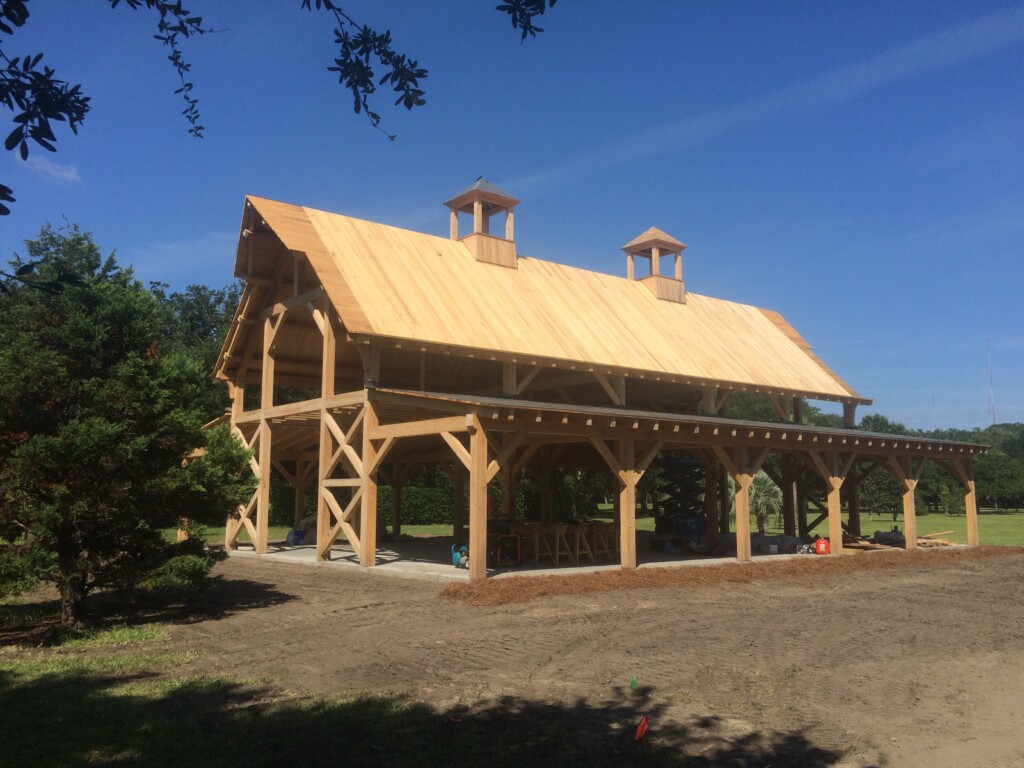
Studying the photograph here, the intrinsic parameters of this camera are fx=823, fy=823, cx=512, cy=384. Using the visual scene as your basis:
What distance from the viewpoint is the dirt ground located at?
5945 millimetres

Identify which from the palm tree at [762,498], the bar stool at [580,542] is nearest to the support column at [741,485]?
the bar stool at [580,542]

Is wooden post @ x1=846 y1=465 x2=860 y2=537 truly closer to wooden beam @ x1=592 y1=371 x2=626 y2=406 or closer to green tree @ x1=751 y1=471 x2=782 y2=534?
green tree @ x1=751 y1=471 x2=782 y2=534

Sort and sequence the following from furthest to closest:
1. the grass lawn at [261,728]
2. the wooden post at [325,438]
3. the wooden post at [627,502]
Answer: the wooden post at [325,438]
the wooden post at [627,502]
the grass lawn at [261,728]

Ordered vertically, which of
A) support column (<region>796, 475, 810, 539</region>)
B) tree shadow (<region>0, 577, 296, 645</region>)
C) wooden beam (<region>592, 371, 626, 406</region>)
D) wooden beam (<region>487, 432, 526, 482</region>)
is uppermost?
wooden beam (<region>592, 371, 626, 406</region>)

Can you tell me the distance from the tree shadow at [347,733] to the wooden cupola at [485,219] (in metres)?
16.3

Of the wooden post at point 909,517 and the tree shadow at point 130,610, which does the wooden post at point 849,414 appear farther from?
the tree shadow at point 130,610

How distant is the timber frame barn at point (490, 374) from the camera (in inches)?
620

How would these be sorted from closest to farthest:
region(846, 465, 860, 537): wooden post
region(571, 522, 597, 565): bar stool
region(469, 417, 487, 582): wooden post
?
region(469, 417, 487, 582): wooden post < region(571, 522, 597, 565): bar stool < region(846, 465, 860, 537): wooden post

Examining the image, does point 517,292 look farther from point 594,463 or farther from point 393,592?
point 393,592

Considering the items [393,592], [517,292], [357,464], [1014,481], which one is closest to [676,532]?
[517,292]

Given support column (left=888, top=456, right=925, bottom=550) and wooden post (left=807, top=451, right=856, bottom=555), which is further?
support column (left=888, top=456, right=925, bottom=550)

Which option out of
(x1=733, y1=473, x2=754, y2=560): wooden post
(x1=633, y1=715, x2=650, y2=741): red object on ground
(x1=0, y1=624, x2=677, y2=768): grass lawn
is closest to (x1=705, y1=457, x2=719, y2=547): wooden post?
(x1=733, y1=473, x2=754, y2=560): wooden post

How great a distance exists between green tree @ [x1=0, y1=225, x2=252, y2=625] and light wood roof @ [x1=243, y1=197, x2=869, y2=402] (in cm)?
529

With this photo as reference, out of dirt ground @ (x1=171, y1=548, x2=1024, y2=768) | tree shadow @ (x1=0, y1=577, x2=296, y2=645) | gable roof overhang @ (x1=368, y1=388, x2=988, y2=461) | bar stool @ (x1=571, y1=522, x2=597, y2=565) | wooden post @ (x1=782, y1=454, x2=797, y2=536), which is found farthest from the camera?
wooden post @ (x1=782, y1=454, x2=797, y2=536)
